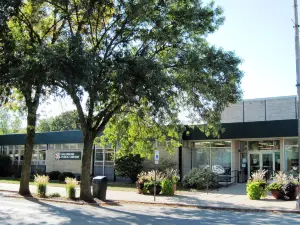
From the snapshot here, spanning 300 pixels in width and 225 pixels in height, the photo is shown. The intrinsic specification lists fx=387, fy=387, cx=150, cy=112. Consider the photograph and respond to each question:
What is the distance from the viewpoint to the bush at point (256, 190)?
1839 centimetres

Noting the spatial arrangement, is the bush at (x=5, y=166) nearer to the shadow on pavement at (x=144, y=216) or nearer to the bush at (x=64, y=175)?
the bush at (x=64, y=175)

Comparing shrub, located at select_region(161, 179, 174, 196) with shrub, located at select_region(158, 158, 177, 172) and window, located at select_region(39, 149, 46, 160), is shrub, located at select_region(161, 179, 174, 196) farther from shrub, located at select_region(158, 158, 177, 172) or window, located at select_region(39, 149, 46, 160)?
window, located at select_region(39, 149, 46, 160)

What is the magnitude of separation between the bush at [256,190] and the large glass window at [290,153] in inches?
295

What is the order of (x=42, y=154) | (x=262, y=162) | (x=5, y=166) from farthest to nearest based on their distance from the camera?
(x=5, y=166) → (x=42, y=154) → (x=262, y=162)

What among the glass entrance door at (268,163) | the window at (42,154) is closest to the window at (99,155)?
the window at (42,154)

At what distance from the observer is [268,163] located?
26594 mm

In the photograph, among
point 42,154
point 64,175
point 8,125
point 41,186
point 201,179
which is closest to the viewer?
point 41,186

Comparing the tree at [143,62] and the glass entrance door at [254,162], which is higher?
the tree at [143,62]

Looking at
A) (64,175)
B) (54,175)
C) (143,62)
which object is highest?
(143,62)

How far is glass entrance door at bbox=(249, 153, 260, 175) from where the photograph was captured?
27094mm

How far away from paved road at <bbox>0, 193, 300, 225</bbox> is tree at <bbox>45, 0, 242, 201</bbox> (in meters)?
3.47

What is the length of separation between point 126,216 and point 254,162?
16.4 metres

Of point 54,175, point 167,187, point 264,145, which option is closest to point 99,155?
point 54,175

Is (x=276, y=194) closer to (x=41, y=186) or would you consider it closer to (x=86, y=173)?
(x=86, y=173)
